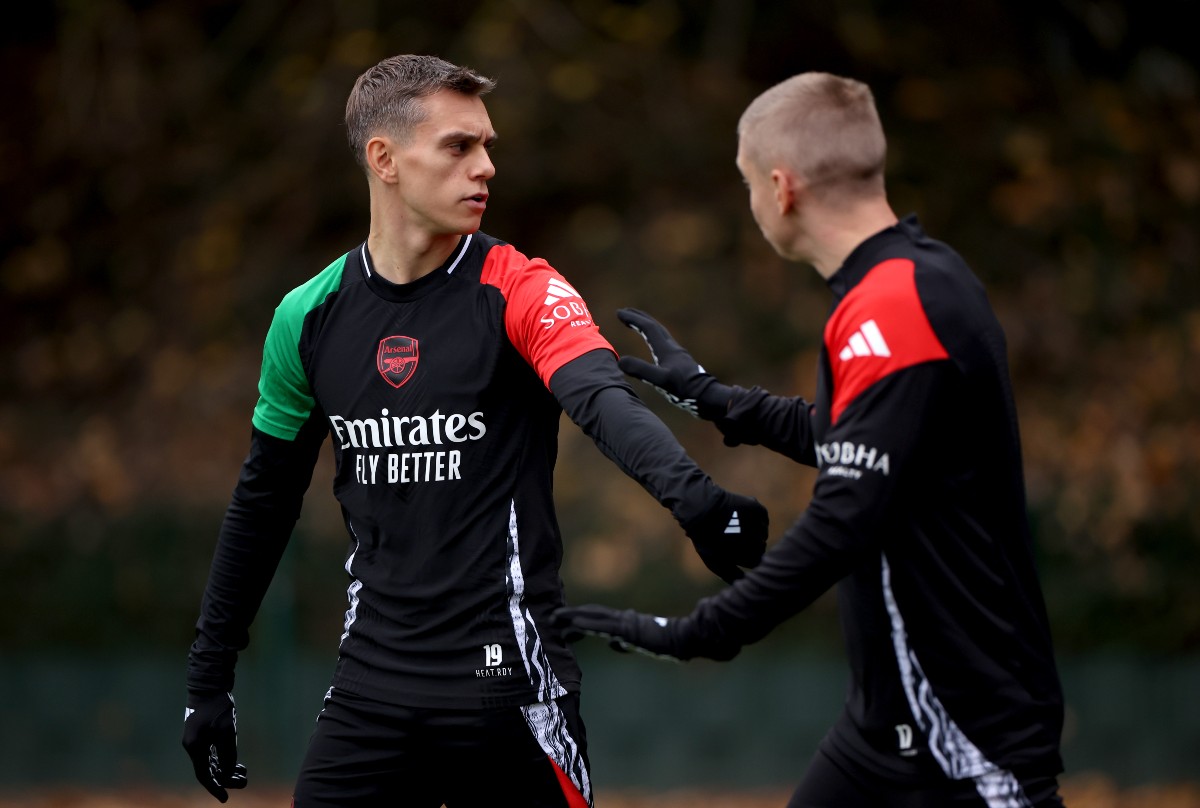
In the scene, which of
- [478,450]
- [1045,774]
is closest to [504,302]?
[478,450]

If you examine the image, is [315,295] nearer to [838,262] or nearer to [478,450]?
[478,450]

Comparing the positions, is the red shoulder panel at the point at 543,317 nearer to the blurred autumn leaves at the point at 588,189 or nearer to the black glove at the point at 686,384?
the black glove at the point at 686,384

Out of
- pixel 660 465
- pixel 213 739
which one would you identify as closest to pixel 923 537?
pixel 660 465

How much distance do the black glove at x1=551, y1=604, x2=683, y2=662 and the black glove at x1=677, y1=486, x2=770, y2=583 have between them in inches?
9.5

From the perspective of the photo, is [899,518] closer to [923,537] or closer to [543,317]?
[923,537]

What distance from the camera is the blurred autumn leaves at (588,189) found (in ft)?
34.0

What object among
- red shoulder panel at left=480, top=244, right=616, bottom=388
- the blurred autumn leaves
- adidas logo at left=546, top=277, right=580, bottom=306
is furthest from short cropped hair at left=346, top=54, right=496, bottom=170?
the blurred autumn leaves

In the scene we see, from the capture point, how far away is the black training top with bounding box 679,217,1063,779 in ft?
9.66

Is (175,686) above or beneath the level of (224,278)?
beneath

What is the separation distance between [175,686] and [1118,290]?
697 centimetres

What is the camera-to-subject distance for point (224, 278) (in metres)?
11.3

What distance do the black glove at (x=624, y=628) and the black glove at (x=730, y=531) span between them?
0.24 m

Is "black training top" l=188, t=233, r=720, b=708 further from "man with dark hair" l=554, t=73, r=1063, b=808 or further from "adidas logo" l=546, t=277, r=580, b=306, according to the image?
"man with dark hair" l=554, t=73, r=1063, b=808

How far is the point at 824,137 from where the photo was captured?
10.3 ft
